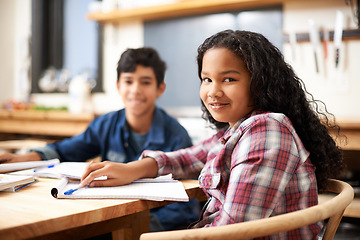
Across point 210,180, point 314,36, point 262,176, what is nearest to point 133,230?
point 210,180

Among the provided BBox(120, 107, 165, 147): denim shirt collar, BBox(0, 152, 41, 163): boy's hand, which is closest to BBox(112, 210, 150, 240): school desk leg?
BBox(0, 152, 41, 163): boy's hand

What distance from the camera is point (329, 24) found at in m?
2.38

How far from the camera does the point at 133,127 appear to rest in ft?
5.51

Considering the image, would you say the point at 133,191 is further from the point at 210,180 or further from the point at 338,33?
the point at 338,33

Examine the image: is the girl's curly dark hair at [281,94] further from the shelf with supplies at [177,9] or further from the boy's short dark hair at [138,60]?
the shelf with supplies at [177,9]

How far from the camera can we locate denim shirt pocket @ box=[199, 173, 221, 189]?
90cm

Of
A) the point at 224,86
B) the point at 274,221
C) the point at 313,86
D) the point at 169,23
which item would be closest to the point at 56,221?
the point at 274,221

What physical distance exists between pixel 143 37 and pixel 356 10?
1581 millimetres

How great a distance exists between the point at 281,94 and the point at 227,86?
0.13 meters

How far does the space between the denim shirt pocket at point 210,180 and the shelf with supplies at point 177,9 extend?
182 cm

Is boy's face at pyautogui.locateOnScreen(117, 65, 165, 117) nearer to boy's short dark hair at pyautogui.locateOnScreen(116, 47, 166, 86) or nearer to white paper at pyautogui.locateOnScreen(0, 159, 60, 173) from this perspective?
boy's short dark hair at pyautogui.locateOnScreen(116, 47, 166, 86)

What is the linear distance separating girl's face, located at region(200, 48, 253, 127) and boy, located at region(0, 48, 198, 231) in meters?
0.60

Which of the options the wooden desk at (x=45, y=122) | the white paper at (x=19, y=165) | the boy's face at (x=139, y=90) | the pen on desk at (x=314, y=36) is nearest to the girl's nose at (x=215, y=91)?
the white paper at (x=19, y=165)

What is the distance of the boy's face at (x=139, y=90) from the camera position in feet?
5.45
